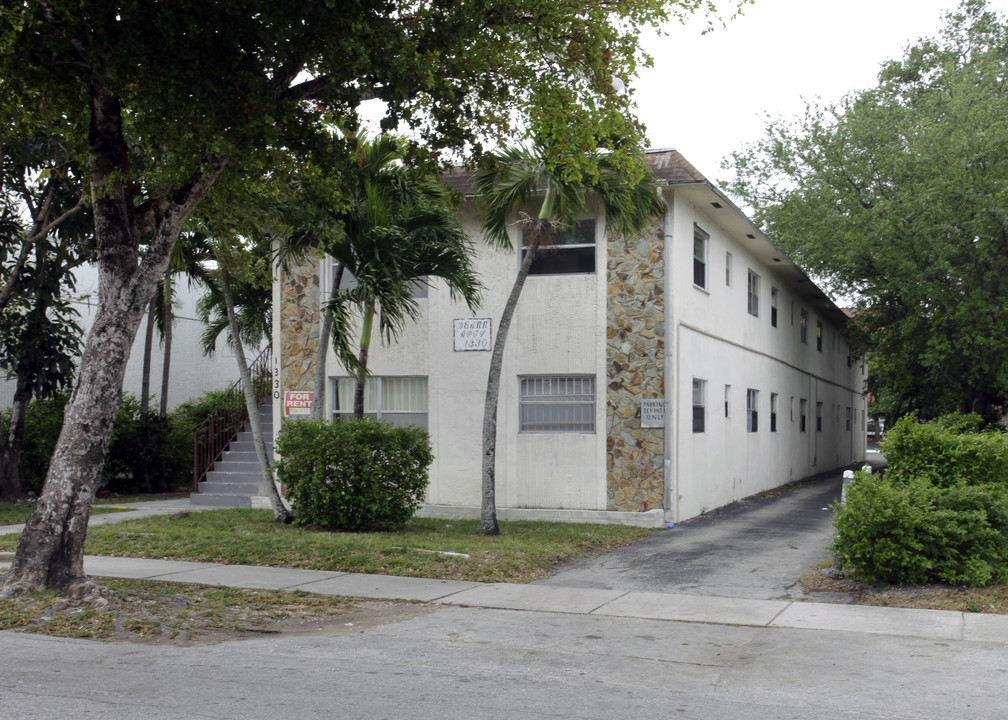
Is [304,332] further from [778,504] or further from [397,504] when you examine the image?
[778,504]

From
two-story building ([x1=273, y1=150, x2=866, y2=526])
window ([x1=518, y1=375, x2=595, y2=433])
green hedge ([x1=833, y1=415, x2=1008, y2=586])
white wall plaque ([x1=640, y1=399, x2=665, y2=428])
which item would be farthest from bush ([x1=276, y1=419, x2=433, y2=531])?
green hedge ([x1=833, y1=415, x2=1008, y2=586])

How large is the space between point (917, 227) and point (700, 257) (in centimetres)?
883

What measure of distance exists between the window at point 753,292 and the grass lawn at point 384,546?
8.96m

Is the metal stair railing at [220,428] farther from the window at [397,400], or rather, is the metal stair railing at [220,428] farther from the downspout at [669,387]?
the downspout at [669,387]

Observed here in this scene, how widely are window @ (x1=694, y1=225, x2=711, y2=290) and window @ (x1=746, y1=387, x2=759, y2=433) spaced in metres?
4.68

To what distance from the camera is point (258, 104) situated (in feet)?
31.7

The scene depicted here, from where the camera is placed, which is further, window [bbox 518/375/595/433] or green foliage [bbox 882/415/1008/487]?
window [bbox 518/375/595/433]

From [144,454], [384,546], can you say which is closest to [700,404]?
[384,546]

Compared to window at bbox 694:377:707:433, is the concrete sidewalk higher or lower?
lower

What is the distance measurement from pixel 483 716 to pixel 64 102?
797cm

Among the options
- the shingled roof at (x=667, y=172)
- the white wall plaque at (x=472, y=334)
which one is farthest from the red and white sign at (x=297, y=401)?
the shingled roof at (x=667, y=172)

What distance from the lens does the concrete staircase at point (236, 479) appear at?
18.4 metres

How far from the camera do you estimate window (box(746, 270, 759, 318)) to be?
22484mm

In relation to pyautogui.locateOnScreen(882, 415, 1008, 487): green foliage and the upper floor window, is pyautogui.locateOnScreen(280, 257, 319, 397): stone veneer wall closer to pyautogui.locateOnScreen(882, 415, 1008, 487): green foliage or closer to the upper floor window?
the upper floor window
